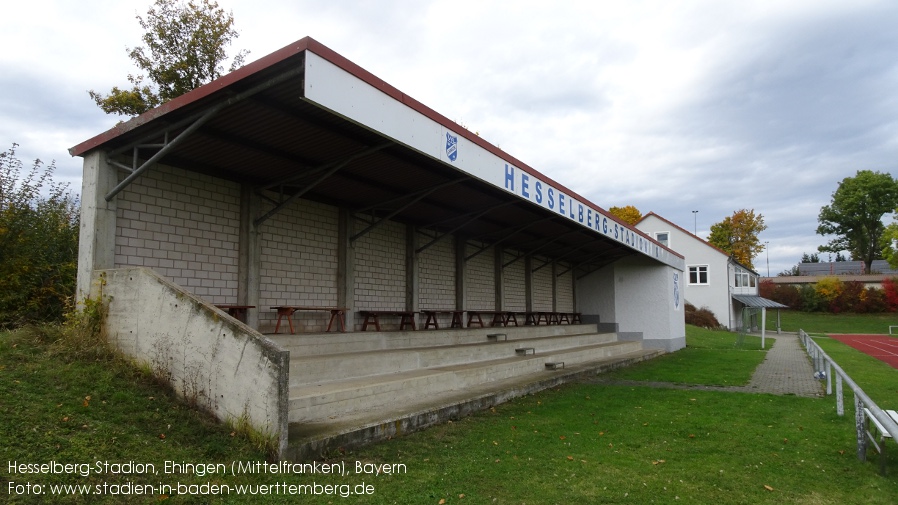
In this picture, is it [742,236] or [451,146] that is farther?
[742,236]

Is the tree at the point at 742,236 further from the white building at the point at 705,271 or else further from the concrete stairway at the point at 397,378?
the concrete stairway at the point at 397,378

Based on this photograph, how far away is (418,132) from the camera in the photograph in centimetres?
711

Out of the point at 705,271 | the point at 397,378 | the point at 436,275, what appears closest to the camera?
the point at 397,378

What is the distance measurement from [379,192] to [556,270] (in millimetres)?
12060

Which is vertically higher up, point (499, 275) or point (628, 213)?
point (628, 213)

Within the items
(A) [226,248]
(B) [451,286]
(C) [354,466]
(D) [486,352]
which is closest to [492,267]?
(B) [451,286]

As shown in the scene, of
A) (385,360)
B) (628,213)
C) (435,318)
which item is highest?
(628,213)

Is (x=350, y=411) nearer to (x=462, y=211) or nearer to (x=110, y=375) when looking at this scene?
(x=110, y=375)

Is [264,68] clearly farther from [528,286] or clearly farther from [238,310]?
[528,286]

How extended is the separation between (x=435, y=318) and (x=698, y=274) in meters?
33.8

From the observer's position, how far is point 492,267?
55.0ft

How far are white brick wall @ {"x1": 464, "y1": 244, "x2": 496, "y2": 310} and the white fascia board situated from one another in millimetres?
4001

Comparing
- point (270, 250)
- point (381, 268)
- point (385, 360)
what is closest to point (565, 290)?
point (381, 268)

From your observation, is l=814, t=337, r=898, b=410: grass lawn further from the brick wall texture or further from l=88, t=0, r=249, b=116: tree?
l=88, t=0, r=249, b=116: tree
